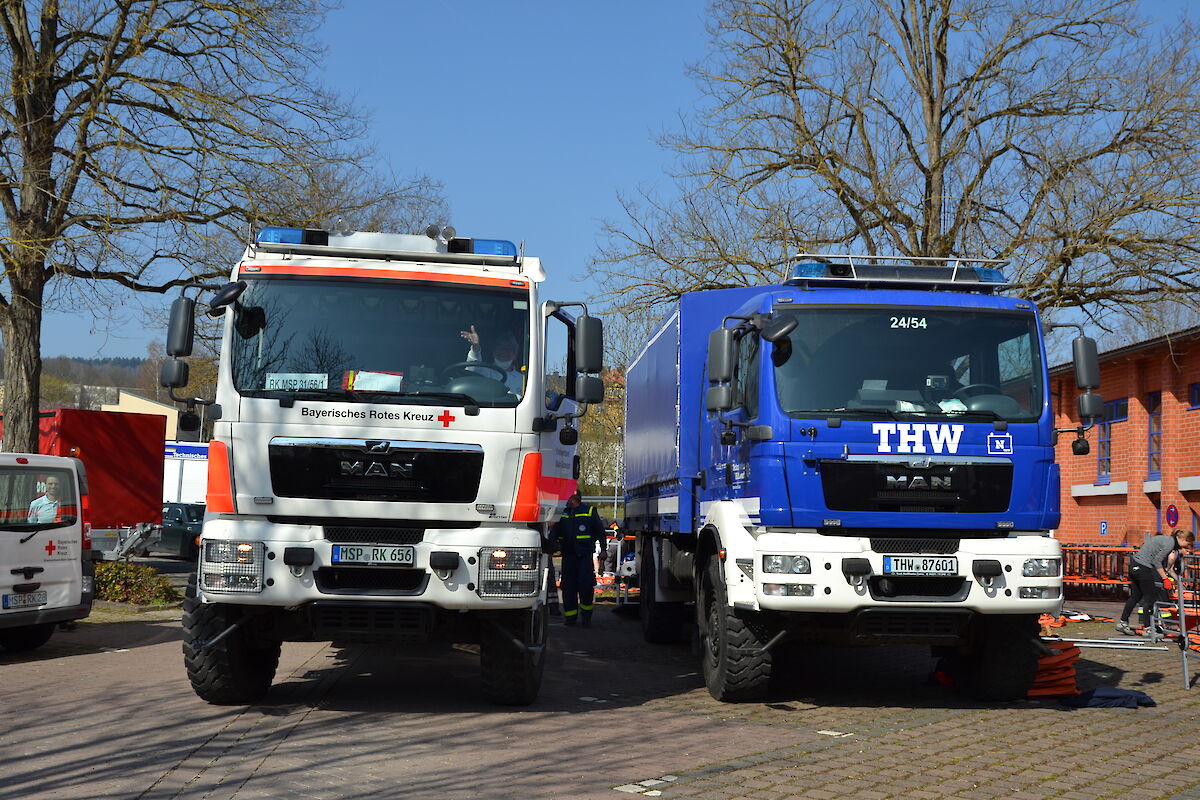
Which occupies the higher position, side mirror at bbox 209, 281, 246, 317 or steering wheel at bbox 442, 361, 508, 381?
side mirror at bbox 209, 281, 246, 317

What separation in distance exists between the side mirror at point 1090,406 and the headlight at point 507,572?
4131 mm

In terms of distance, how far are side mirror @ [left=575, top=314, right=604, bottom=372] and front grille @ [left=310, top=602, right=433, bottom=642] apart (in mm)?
1995

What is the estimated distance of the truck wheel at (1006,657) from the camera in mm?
9234

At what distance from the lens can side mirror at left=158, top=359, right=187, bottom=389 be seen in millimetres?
8406

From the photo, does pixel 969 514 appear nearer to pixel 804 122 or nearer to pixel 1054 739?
pixel 1054 739

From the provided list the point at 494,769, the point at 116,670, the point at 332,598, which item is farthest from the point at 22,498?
the point at 494,769

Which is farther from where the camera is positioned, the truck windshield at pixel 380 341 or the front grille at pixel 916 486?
the front grille at pixel 916 486

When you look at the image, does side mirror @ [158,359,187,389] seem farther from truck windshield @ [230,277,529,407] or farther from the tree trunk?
the tree trunk

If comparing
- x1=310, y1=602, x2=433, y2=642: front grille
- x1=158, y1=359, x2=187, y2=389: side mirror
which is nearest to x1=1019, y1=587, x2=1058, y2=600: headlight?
x1=310, y1=602, x2=433, y2=642: front grille

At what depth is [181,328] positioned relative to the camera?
340 inches

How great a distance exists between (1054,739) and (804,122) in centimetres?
1553

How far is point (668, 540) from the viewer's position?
12391 mm

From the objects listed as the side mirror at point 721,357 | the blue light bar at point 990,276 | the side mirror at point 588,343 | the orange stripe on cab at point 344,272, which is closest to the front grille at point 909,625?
the side mirror at point 721,357

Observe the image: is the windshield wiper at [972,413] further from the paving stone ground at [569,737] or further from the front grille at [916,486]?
the paving stone ground at [569,737]
